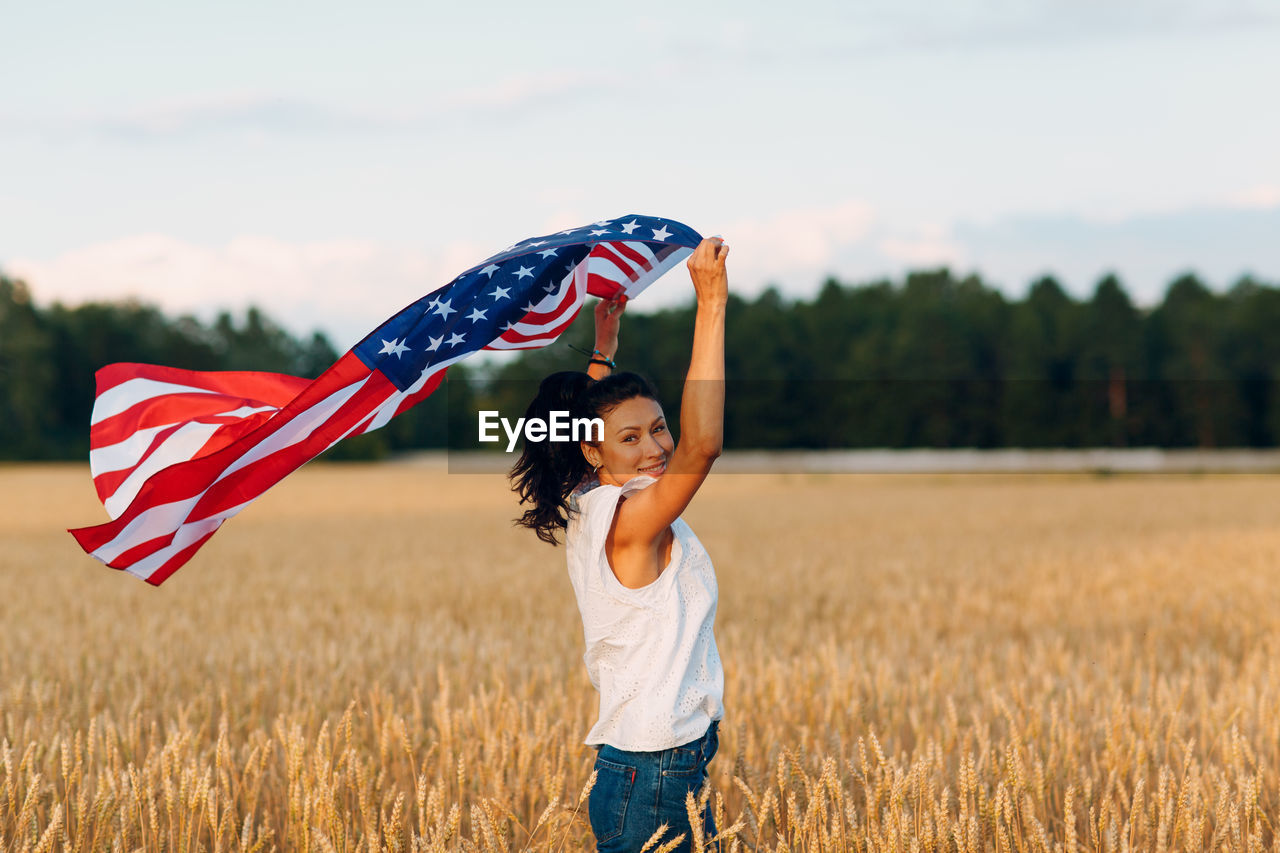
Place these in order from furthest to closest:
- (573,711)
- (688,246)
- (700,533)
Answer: (700,533), (573,711), (688,246)

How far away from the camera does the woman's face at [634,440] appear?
3.06 metres

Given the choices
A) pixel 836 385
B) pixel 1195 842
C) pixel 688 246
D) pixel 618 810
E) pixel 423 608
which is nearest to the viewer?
pixel 618 810

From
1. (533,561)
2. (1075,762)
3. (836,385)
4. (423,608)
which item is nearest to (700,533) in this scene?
(533,561)

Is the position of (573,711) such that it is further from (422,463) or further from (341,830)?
(422,463)

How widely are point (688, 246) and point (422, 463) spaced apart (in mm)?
71815

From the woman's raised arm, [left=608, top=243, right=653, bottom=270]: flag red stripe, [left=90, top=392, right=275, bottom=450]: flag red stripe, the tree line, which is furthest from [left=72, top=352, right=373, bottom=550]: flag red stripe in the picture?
the tree line

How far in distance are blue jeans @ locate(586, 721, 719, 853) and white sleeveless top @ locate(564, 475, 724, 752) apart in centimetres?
5

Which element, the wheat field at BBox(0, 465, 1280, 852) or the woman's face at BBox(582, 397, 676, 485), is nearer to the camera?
the woman's face at BBox(582, 397, 676, 485)

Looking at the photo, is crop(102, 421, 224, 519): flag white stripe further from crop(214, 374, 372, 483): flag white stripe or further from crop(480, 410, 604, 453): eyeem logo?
crop(480, 410, 604, 453): eyeem logo

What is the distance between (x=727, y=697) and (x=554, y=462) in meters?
2.76

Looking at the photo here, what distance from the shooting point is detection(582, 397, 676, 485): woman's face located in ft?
10.0

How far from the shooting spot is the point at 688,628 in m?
3.03

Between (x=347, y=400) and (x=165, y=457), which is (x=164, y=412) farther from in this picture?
(x=347, y=400)

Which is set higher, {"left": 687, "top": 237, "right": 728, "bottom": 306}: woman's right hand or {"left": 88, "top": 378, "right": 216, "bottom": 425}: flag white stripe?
{"left": 687, "top": 237, "right": 728, "bottom": 306}: woman's right hand
